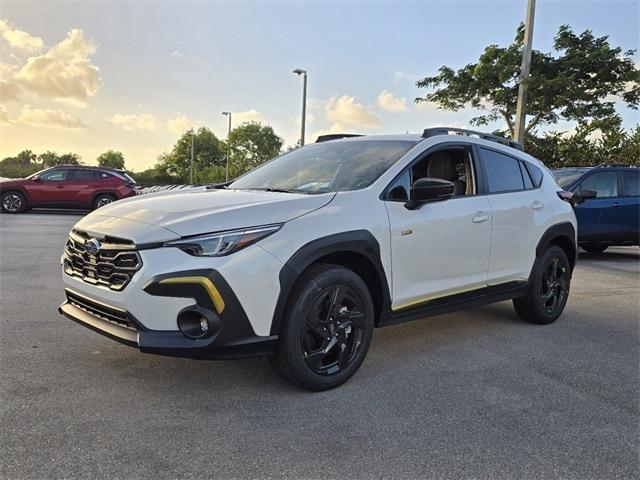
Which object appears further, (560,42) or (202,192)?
(560,42)

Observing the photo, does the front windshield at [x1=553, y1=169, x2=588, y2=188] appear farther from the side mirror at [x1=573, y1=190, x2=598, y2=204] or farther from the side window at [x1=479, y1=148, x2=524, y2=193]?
the side window at [x1=479, y1=148, x2=524, y2=193]

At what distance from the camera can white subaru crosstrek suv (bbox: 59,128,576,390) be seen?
2.90 metres

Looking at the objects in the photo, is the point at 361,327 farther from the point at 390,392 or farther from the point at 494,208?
the point at 494,208

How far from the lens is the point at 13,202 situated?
53.4ft

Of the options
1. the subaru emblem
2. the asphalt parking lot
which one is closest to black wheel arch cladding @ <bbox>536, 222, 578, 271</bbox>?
the asphalt parking lot

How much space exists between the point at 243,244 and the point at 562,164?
83.0 ft

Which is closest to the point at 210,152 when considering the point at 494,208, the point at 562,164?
the point at 562,164

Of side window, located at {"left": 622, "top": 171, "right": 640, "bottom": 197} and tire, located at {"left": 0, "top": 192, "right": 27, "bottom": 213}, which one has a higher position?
side window, located at {"left": 622, "top": 171, "right": 640, "bottom": 197}

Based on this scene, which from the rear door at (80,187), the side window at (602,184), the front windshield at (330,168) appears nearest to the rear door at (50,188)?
the rear door at (80,187)

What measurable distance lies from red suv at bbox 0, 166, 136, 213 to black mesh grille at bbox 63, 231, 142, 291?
14.1 m

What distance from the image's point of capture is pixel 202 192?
12.8 feet

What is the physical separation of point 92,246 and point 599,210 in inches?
363

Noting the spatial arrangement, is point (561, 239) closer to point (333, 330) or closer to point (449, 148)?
point (449, 148)

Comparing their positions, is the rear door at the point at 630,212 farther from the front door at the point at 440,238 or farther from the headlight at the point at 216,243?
the headlight at the point at 216,243
